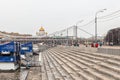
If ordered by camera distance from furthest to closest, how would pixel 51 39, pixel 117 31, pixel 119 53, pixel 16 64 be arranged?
pixel 51 39, pixel 117 31, pixel 16 64, pixel 119 53

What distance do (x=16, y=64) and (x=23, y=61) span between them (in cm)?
278

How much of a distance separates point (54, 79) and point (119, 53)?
4415 mm

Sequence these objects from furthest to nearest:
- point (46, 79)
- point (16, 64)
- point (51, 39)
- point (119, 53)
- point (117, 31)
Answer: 1. point (51, 39)
2. point (117, 31)
3. point (16, 64)
4. point (46, 79)
5. point (119, 53)

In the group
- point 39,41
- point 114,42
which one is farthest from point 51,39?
point 114,42

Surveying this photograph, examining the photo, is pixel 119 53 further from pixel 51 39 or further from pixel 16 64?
pixel 51 39

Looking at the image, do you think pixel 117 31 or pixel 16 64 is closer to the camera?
pixel 16 64

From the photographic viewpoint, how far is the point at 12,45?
25.1 metres

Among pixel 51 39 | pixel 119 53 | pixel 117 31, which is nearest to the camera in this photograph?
pixel 119 53

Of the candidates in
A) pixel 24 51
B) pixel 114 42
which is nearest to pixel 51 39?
pixel 114 42

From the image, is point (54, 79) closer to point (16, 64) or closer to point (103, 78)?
point (103, 78)

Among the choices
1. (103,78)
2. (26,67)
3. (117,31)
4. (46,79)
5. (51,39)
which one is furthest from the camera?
(51,39)

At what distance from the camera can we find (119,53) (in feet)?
55.2

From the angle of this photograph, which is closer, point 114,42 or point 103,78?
point 103,78

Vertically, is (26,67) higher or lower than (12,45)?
lower
